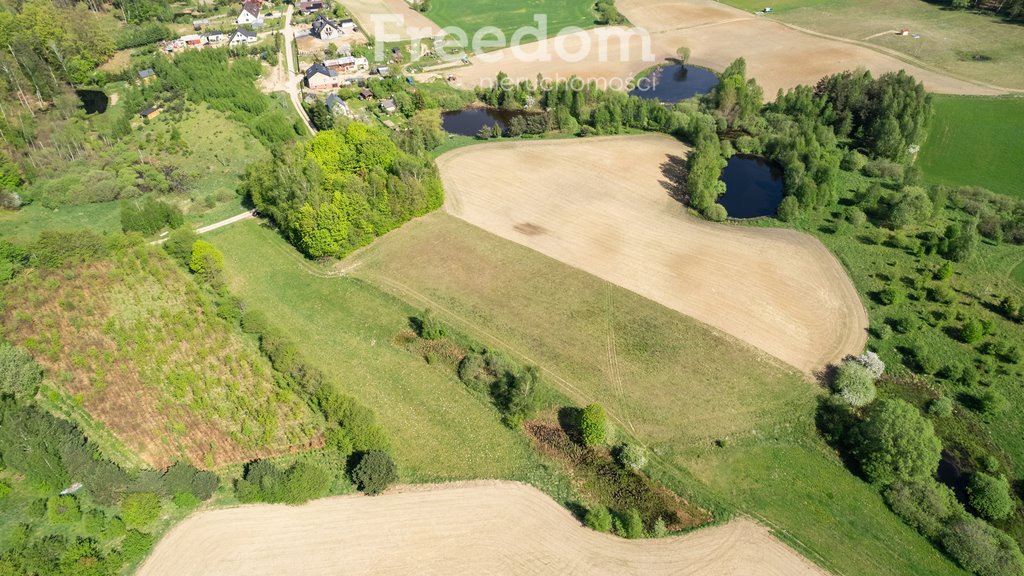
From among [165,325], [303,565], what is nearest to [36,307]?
[165,325]

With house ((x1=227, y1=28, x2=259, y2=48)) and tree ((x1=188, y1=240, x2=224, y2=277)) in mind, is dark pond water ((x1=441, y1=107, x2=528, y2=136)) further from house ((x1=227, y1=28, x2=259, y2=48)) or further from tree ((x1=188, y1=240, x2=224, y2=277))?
house ((x1=227, y1=28, x2=259, y2=48))

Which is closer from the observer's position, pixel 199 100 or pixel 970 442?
pixel 970 442

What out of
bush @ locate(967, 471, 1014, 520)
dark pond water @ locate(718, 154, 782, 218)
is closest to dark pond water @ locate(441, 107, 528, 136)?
dark pond water @ locate(718, 154, 782, 218)

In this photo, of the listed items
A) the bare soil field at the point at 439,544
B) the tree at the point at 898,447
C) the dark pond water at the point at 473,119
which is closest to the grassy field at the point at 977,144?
the tree at the point at 898,447

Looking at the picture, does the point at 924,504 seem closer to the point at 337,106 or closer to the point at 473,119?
the point at 473,119

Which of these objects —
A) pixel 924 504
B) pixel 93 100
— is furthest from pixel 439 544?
pixel 93 100

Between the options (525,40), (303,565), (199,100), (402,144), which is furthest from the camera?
(525,40)

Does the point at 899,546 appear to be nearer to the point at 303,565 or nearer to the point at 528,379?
the point at 528,379
